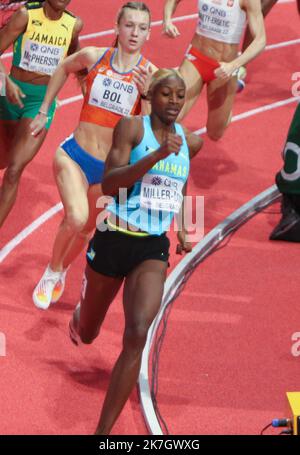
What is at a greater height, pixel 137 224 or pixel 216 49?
pixel 137 224

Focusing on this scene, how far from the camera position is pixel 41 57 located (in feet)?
26.9

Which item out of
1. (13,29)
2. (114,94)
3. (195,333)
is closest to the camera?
(114,94)

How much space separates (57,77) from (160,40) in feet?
17.9

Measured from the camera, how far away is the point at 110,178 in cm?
616

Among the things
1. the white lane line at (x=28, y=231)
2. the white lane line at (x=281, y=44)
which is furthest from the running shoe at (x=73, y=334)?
the white lane line at (x=281, y=44)

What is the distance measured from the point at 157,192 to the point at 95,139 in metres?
1.26

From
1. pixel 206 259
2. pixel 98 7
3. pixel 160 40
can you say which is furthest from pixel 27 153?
pixel 98 7

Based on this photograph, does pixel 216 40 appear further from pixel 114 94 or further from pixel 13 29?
pixel 114 94

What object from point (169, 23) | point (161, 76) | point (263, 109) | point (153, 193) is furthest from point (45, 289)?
point (263, 109)

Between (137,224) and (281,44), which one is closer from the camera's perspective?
(137,224)

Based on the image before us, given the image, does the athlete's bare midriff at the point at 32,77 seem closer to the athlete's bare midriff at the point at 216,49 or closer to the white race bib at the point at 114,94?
the white race bib at the point at 114,94

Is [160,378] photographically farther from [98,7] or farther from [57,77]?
[98,7]

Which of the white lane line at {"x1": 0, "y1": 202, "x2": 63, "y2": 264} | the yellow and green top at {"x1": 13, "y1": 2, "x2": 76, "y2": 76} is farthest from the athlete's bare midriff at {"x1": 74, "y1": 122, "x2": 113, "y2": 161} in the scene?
the white lane line at {"x1": 0, "y1": 202, "x2": 63, "y2": 264}

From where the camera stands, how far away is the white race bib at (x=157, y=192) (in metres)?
6.29
